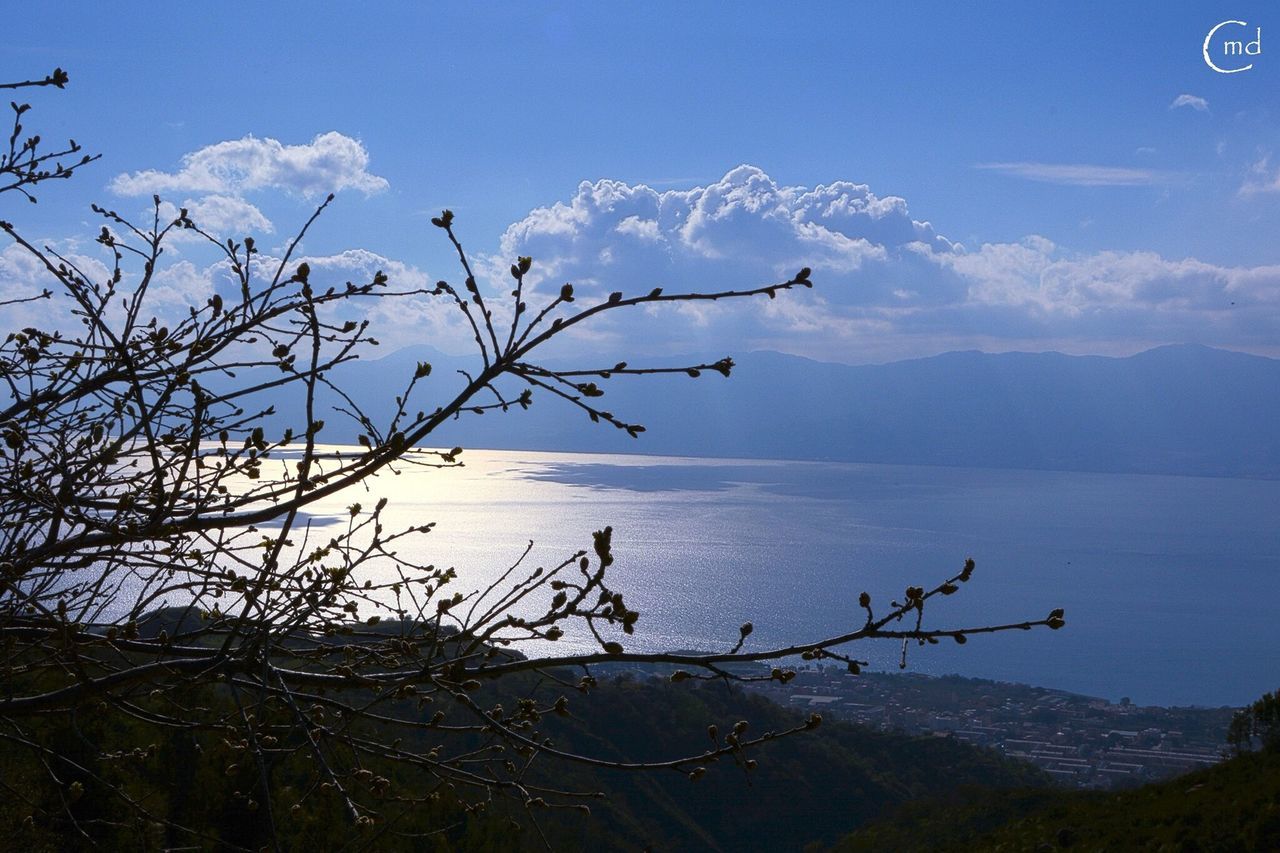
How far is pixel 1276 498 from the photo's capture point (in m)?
113

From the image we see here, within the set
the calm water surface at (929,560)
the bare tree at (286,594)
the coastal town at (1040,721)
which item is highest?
the bare tree at (286,594)

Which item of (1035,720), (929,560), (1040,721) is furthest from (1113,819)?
(929,560)

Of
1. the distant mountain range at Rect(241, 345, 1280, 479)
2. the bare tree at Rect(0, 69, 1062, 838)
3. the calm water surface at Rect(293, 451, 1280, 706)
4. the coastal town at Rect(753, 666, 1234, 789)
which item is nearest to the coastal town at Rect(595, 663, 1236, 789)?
the coastal town at Rect(753, 666, 1234, 789)

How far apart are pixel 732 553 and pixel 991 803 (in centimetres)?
4134

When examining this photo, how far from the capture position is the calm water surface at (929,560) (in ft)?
158

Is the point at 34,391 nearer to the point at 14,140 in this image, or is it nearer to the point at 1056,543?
the point at 14,140

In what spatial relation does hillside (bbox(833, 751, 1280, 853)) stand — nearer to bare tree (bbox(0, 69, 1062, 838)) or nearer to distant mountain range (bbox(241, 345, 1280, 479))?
bare tree (bbox(0, 69, 1062, 838))

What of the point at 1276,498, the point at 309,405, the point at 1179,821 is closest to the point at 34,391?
the point at 309,405

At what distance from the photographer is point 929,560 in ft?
200

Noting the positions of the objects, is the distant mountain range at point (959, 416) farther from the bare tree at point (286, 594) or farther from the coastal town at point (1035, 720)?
the bare tree at point (286, 594)

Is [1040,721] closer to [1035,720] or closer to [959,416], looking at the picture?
[1035,720]

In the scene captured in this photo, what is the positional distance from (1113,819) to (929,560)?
152ft

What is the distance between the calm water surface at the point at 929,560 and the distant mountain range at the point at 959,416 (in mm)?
35895

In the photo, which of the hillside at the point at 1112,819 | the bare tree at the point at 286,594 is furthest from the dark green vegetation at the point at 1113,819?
the bare tree at the point at 286,594
